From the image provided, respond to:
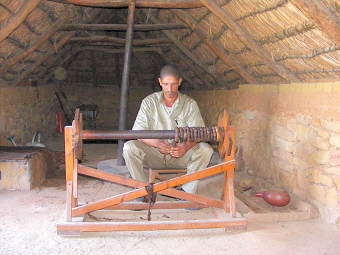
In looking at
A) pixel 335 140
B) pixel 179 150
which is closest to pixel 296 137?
pixel 335 140

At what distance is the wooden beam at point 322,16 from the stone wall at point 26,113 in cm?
447

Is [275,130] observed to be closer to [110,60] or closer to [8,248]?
[8,248]

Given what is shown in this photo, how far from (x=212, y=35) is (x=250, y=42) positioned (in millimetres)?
929

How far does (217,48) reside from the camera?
4.63 m

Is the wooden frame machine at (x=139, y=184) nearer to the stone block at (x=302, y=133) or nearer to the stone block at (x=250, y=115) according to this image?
the stone block at (x=302, y=133)

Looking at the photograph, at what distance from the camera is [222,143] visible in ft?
9.60

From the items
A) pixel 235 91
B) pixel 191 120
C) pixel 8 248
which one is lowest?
pixel 8 248

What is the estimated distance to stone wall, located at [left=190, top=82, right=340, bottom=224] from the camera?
9.95ft

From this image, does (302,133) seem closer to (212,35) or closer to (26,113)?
(212,35)

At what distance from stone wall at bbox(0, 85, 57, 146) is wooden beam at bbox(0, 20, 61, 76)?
62cm

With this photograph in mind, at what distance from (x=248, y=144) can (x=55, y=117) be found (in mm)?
5390

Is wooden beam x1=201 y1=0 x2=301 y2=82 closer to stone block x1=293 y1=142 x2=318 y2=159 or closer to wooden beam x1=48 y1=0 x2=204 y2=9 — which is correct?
wooden beam x1=48 y1=0 x2=204 y2=9

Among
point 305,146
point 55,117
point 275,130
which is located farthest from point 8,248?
point 55,117

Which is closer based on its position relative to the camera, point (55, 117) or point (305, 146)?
point (305, 146)
